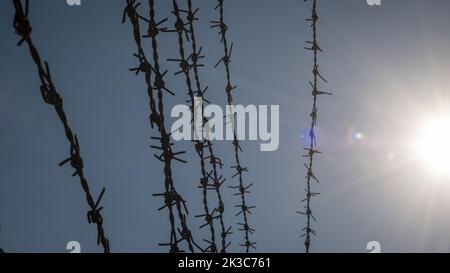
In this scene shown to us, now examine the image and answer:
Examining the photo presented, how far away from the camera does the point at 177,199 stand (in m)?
3.04
